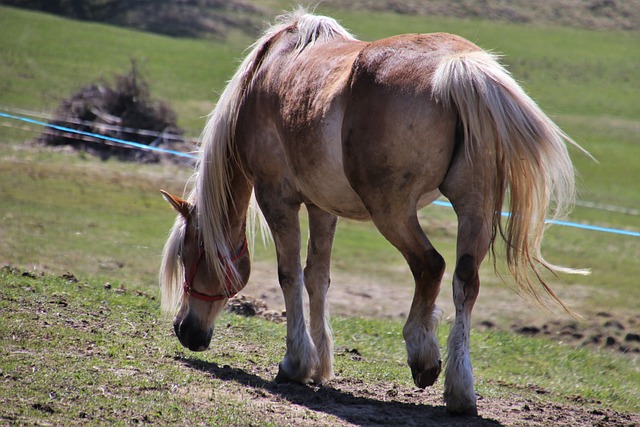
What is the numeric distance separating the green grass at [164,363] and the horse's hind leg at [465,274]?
105cm

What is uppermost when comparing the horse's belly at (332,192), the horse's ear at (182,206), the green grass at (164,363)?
the horse's belly at (332,192)

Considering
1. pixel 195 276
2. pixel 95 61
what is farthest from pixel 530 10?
pixel 195 276

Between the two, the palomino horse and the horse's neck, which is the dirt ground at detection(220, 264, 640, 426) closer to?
the palomino horse

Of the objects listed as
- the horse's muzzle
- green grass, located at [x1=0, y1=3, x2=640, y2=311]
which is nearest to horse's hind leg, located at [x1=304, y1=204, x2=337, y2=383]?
the horse's muzzle

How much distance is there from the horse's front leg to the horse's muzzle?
623mm

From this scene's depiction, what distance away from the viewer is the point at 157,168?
1658 centimetres

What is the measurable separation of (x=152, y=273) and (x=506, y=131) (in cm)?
614

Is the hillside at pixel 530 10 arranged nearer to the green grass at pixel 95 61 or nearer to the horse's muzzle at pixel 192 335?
the green grass at pixel 95 61

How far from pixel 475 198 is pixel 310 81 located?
4.39 feet

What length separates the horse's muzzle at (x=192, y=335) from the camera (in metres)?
5.89

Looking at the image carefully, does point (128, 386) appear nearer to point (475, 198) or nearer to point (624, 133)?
point (475, 198)

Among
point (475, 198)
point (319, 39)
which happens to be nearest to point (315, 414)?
point (475, 198)

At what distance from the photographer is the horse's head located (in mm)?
5910

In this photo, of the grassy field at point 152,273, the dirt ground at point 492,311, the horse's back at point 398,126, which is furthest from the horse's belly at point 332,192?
the dirt ground at point 492,311
